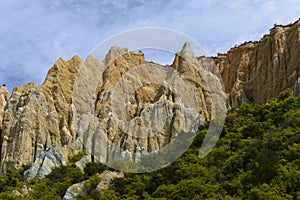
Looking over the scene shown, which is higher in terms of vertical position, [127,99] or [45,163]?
[127,99]

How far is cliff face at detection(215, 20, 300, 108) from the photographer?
4375cm

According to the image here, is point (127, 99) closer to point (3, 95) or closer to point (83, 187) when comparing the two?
point (3, 95)

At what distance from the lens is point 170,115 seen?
4203 centimetres

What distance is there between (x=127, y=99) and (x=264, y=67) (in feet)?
42.2

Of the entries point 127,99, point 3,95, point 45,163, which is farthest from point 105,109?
point 3,95

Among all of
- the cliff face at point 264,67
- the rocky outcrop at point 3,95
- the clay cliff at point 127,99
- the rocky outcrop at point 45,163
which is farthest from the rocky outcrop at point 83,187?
the rocky outcrop at point 3,95

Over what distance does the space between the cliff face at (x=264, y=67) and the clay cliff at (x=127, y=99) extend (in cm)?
9

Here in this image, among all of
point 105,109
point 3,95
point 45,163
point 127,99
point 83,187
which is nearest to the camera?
point 83,187

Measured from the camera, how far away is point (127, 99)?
47.7m

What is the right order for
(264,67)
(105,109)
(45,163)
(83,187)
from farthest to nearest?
(264,67) → (105,109) → (45,163) → (83,187)

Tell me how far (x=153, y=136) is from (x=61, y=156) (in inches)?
281

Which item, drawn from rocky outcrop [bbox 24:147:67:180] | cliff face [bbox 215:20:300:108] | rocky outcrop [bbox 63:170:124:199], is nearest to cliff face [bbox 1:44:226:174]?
rocky outcrop [bbox 24:147:67:180]

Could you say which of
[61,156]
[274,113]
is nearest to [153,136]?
[61,156]

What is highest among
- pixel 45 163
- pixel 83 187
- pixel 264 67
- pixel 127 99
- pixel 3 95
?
pixel 3 95
